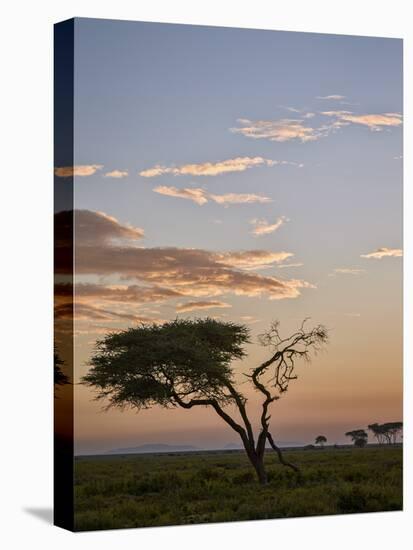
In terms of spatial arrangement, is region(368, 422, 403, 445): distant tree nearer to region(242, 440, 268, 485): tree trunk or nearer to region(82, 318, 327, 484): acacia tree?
region(82, 318, 327, 484): acacia tree

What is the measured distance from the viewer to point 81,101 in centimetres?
1695

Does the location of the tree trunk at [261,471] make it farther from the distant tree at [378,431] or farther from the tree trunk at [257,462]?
the distant tree at [378,431]

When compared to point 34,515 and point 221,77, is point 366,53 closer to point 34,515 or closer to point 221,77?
point 221,77

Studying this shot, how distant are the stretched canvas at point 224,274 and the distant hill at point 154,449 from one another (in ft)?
0.07

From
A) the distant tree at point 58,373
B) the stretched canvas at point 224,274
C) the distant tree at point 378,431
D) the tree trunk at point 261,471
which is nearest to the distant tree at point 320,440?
the stretched canvas at point 224,274

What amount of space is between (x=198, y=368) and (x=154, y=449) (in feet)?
3.00

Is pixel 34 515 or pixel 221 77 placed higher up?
pixel 221 77

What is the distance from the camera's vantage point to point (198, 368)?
17750 mm

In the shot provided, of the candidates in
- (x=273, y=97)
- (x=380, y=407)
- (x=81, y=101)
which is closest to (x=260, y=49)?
(x=273, y=97)

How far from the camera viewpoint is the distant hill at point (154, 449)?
678 inches

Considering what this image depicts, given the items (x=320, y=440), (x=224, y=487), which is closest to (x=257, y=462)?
(x=224, y=487)

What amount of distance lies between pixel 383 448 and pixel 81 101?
4594 mm

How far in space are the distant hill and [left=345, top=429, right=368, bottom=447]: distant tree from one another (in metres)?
1.73

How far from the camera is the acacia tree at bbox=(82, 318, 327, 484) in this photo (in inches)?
680
